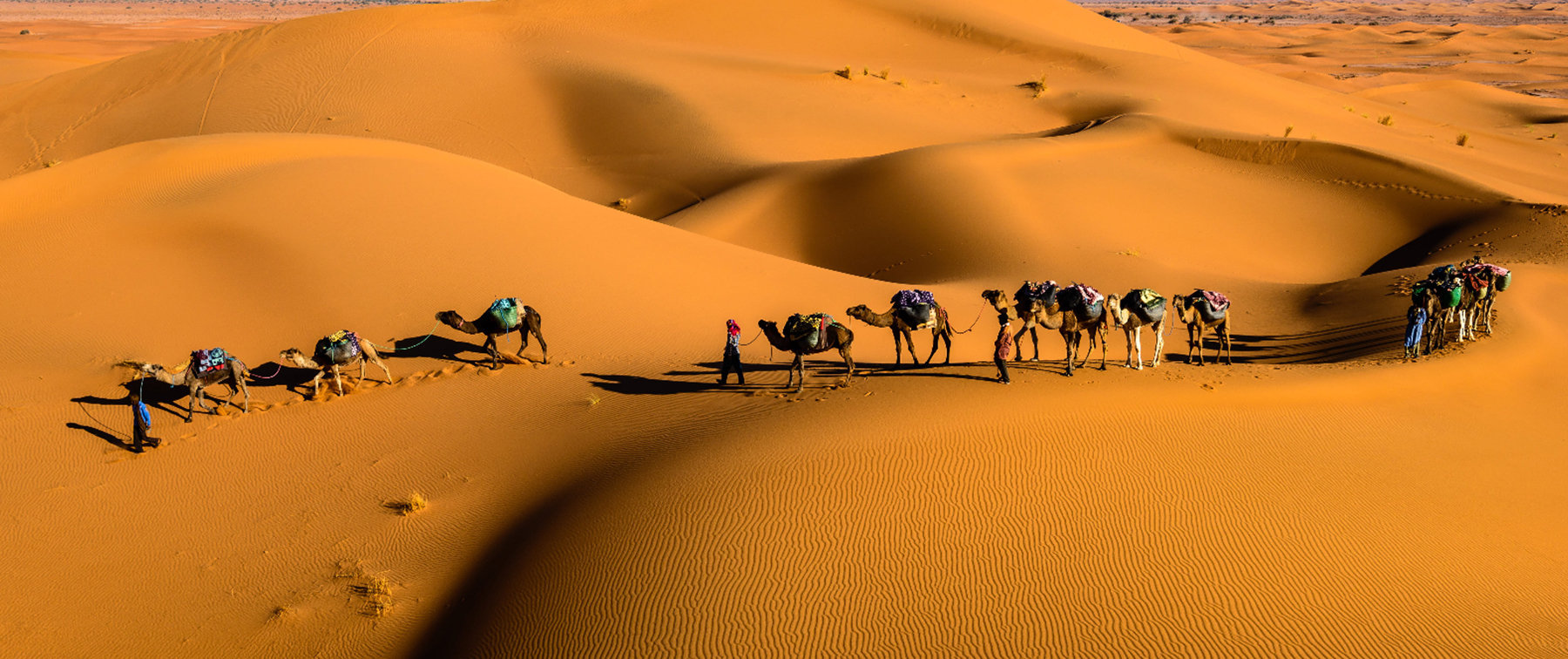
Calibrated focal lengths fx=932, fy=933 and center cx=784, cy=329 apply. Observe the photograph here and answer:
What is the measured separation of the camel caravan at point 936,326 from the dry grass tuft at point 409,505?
334 centimetres

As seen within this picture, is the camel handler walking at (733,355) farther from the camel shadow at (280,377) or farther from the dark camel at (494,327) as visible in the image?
the camel shadow at (280,377)

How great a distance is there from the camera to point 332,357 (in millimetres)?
13070

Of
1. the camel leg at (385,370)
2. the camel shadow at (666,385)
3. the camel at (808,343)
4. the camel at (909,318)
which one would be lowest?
the camel shadow at (666,385)

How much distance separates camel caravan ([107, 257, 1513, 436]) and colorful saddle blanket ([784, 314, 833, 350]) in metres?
0.01

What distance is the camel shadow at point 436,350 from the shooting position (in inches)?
580

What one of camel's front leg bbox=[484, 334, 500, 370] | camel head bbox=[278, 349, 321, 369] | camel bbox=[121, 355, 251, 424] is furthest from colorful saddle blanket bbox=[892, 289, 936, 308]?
camel bbox=[121, 355, 251, 424]

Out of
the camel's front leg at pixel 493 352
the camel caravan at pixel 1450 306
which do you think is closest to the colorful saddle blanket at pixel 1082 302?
the camel caravan at pixel 1450 306

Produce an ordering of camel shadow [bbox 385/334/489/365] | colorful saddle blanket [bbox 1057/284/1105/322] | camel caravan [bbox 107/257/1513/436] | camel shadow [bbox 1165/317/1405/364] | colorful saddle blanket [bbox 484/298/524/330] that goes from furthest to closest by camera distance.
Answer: camel shadow [bbox 1165/317/1405/364]
camel shadow [bbox 385/334/489/365]
colorful saddle blanket [bbox 484/298/524/330]
colorful saddle blanket [bbox 1057/284/1105/322]
camel caravan [bbox 107/257/1513/436]

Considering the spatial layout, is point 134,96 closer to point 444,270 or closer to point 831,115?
point 831,115

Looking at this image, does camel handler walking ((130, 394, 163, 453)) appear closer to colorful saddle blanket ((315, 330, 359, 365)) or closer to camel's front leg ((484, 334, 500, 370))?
colorful saddle blanket ((315, 330, 359, 365))

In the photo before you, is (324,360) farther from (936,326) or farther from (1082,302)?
(1082,302)

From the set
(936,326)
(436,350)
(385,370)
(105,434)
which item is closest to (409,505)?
(385,370)

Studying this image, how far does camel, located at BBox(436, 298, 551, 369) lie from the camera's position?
1405cm

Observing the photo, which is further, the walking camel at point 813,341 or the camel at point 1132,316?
the camel at point 1132,316
